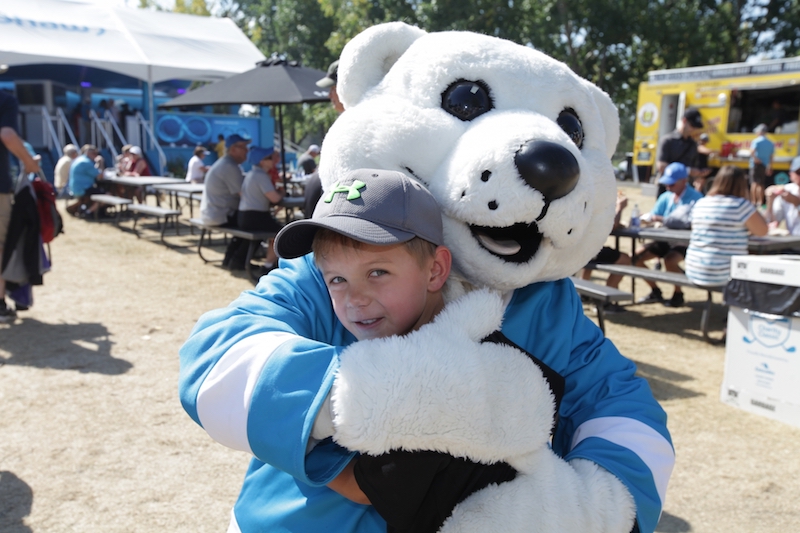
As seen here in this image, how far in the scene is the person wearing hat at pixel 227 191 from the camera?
28.3 feet

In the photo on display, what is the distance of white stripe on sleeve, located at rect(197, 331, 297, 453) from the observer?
1032mm

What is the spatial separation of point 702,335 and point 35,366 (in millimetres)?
5467

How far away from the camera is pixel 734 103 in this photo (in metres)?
15.3

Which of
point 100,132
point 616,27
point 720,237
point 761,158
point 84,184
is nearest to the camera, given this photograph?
point 720,237

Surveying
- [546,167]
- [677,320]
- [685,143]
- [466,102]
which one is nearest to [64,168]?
[685,143]

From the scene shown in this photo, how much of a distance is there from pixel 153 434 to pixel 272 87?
620 centimetres

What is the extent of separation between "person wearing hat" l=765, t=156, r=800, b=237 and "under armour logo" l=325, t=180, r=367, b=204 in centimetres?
733

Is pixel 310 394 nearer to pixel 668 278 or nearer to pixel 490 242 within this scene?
pixel 490 242

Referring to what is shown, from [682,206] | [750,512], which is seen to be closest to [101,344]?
[750,512]

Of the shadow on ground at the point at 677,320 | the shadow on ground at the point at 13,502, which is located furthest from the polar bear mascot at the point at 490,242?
the shadow on ground at the point at 677,320

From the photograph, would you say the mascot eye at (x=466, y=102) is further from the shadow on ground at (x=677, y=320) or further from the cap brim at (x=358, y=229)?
the shadow on ground at (x=677, y=320)

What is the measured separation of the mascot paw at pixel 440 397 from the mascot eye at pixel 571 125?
63cm

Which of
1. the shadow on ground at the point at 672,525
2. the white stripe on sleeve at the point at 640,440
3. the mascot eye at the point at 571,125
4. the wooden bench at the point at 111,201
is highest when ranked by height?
the mascot eye at the point at 571,125

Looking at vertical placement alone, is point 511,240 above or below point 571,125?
below
